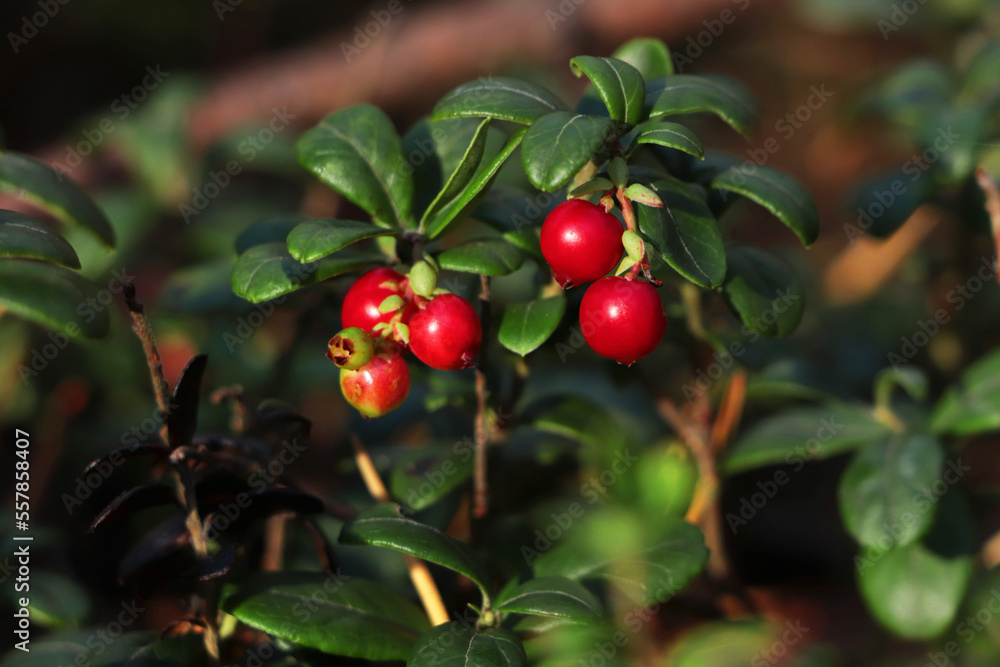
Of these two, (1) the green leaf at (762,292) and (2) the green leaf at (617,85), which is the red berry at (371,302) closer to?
(2) the green leaf at (617,85)

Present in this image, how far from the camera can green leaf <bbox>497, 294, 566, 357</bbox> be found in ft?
3.85

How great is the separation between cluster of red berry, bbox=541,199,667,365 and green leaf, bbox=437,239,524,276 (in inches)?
4.7

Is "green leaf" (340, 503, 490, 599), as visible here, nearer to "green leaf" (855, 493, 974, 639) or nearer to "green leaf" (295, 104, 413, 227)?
"green leaf" (295, 104, 413, 227)

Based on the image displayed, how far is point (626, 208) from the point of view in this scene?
104 centimetres

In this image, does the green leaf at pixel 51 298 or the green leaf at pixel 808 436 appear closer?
the green leaf at pixel 51 298

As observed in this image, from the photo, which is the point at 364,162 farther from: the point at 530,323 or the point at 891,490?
the point at 891,490

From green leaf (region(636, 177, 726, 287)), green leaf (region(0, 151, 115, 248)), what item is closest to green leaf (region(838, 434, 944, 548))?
green leaf (region(636, 177, 726, 287))

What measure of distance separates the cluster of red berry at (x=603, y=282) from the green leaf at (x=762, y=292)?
0.25 m

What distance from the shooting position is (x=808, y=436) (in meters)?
1.67

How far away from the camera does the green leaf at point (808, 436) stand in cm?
163

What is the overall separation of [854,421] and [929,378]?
59 cm

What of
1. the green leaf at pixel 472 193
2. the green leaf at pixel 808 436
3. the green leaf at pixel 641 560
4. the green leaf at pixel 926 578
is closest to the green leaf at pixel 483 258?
the green leaf at pixel 472 193

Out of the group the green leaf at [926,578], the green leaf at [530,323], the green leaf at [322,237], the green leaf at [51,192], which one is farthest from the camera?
the green leaf at [926,578]

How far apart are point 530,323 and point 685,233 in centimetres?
26
